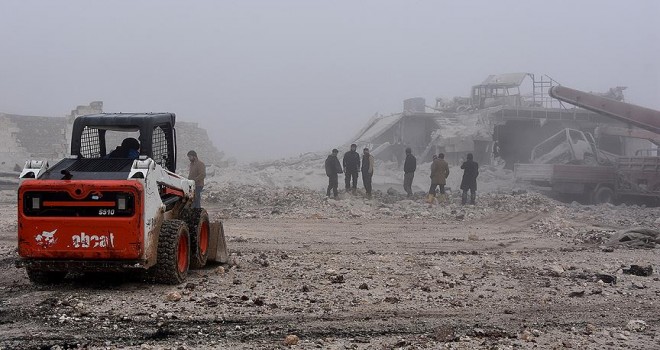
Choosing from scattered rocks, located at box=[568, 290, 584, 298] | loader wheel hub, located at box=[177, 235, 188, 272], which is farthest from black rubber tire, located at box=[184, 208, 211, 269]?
scattered rocks, located at box=[568, 290, 584, 298]

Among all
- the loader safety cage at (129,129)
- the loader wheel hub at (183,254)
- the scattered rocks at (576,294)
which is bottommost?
the scattered rocks at (576,294)

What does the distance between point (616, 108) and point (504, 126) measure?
19.2 ft

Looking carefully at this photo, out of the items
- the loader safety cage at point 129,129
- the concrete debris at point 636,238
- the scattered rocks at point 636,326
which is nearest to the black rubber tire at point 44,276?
the loader safety cage at point 129,129

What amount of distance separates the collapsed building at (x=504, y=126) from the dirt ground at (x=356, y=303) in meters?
16.2

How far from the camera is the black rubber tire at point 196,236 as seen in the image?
8.74 metres

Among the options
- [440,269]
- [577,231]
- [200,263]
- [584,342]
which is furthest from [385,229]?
[584,342]

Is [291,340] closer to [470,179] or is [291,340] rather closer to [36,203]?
[36,203]

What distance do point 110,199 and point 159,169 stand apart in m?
0.81

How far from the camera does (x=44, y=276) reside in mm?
7602

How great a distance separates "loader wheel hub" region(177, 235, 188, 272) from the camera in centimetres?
812

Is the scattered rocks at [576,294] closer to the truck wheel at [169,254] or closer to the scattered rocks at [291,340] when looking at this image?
the scattered rocks at [291,340]

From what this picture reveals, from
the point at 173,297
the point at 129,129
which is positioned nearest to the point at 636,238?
the point at 173,297

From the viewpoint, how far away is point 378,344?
5.69 m

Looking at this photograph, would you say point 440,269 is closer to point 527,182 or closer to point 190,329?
point 190,329
